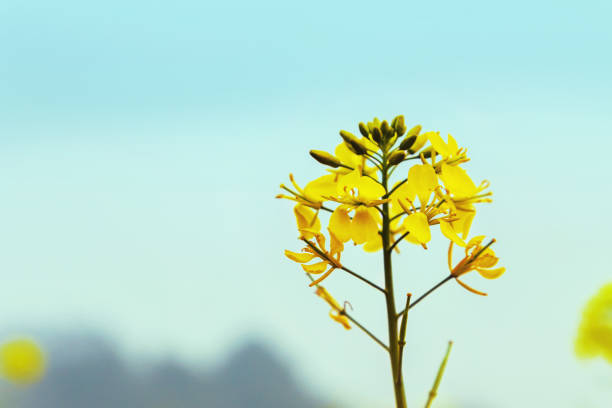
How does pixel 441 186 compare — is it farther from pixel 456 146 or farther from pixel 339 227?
pixel 339 227

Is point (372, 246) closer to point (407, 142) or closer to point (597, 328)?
point (407, 142)

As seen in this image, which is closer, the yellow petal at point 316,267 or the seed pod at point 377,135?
the yellow petal at point 316,267

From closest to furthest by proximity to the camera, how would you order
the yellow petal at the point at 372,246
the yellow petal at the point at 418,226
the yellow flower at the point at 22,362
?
→ the yellow petal at the point at 418,226
the yellow petal at the point at 372,246
the yellow flower at the point at 22,362

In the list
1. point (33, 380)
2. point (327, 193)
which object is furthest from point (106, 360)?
point (327, 193)

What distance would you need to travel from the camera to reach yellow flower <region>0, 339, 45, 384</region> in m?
9.23

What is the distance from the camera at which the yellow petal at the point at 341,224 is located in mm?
2156

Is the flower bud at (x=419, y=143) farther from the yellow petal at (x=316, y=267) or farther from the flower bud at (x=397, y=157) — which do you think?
the yellow petal at (x=316, y=267)

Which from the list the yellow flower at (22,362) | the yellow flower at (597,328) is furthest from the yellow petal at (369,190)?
the yellow flower at (22,362)

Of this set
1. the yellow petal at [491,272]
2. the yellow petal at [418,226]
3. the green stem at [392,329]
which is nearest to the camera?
the green stem at [392,329]

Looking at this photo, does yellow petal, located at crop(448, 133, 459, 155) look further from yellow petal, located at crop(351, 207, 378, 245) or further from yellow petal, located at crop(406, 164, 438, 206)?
yellow petal, located at crop(351, 207, 378, 245)

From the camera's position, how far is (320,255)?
7.14 ft

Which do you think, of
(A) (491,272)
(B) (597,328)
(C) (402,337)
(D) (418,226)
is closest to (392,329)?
(C) (402,337)

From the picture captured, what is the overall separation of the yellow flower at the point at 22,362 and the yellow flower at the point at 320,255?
8243mm

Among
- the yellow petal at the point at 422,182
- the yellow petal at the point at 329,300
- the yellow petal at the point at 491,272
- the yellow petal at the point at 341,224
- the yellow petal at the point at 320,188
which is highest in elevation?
the yellow petal at the point at 422,182
